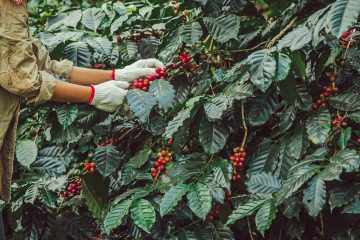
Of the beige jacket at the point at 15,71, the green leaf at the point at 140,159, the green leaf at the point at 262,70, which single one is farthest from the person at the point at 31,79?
the green leaf at the point at 262,70

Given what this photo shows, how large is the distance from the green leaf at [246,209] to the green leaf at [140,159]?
0.47 m

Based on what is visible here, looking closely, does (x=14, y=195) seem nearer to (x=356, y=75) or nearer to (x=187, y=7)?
(x=187, y=7)

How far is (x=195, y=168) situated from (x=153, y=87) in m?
0.34

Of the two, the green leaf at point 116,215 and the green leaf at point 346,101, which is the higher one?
the green leaf at point 346,101

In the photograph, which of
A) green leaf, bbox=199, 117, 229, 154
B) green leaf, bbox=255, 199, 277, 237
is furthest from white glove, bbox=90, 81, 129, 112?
green leaf, bbox=255, 199, 277, 237

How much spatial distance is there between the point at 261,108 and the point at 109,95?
1.85 ft

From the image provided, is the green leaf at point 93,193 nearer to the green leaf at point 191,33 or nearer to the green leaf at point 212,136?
the green leaf at point 212,136

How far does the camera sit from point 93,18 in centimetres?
273

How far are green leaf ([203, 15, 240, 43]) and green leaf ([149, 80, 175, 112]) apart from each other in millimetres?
297

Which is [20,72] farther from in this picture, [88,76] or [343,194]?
[343,194]

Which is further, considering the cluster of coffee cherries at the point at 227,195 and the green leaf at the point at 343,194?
the cluster of coffee cherries at the point at 227,195

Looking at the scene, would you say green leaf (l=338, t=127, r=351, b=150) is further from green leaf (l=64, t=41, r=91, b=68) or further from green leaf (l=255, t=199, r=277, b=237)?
green leaf (l=64, t=41, r=91, b=68)

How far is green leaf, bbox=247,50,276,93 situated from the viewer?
178cm

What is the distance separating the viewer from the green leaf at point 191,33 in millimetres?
2203
